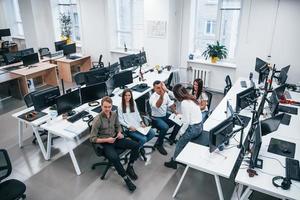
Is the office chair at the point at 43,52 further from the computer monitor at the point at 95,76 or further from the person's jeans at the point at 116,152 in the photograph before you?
the person's jeans at the point at 116,152

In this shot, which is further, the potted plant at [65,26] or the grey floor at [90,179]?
the potted plant at [65,26]

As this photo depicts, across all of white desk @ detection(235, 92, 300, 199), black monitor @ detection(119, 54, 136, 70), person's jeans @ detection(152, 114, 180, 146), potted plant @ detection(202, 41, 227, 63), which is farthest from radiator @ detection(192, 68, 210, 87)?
white desk @ detection(235, 92, 300, 199)

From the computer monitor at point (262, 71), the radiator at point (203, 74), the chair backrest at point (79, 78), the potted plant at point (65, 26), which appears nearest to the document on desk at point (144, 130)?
the chair backrest at point (79, 78)

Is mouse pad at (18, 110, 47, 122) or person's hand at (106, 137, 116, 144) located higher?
mouse pad at (18, 110, 47, 122)

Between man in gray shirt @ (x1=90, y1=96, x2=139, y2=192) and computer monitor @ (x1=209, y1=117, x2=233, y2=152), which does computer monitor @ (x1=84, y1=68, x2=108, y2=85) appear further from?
computer monitor @ (x1=209, y1=117, x2=233, y2=152)

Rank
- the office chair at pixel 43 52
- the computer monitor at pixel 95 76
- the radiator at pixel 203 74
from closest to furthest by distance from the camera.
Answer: the computer monitor at pixel 95 76 < the radiator at pixel 203 74 < the office chair at pixel 43 52

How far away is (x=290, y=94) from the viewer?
5.15 meters

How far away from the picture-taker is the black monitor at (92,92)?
4.36m

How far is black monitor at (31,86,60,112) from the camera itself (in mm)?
3966

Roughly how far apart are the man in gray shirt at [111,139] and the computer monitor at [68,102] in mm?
789

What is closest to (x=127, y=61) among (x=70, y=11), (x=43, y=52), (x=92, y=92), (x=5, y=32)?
(x=92, y=92)

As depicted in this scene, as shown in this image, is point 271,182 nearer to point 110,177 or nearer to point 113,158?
point 113,158

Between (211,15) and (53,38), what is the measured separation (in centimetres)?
582

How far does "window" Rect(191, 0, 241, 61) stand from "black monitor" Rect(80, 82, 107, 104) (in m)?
3.56
